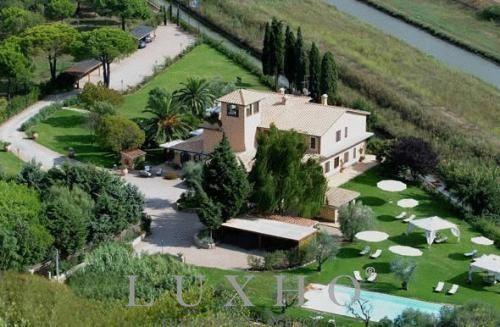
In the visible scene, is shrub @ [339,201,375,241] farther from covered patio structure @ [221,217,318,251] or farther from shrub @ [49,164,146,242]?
shrub @ [49,164,146,242]

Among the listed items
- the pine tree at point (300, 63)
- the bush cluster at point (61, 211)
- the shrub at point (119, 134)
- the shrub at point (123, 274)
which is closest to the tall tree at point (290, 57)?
the pine tree at point (300, 63)

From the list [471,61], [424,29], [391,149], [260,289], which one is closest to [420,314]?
[260,289]

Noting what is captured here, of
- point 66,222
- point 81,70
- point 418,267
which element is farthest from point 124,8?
point 418,267

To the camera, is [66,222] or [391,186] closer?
A: [66,222]

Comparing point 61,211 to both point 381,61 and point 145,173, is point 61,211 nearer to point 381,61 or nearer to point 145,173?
point 145,173

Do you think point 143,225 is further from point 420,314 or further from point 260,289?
point 420,314

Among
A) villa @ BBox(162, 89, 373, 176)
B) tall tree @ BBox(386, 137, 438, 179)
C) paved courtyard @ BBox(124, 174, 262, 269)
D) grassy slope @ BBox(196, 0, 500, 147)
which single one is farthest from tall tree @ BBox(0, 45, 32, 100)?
tall tree @ BBox(386, 137, 438, 179)

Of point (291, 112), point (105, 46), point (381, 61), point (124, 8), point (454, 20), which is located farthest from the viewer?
point (454, 20)
